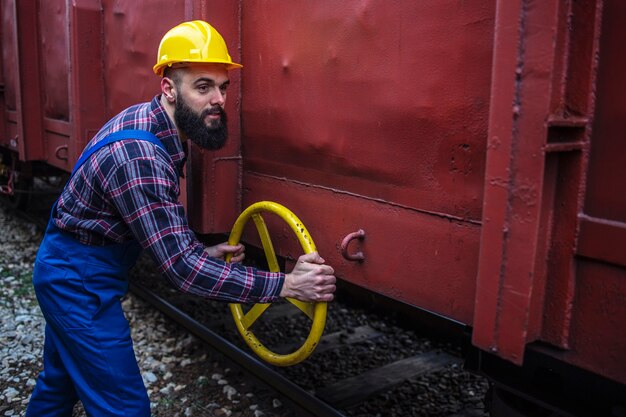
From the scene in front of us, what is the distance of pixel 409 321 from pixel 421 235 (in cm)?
313

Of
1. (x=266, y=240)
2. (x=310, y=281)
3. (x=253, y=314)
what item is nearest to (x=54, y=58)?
(x=266, y=240)

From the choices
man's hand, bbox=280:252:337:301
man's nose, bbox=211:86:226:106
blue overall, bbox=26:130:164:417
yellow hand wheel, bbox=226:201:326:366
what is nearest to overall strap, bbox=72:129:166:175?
blue overall, bbox=26:130:164:417

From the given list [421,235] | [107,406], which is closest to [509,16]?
[421,235]

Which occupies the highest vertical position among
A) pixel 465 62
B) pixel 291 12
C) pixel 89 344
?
pixel 291 12

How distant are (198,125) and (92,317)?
0.95 metres

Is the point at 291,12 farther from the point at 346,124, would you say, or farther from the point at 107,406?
the point at 107,406

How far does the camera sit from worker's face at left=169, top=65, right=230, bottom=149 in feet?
8.62

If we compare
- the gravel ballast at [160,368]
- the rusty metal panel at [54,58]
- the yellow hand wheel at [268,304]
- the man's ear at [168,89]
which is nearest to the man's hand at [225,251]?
the yellow hand wheel at [268,304]

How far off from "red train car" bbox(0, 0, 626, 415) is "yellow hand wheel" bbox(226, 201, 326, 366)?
4.1 inches

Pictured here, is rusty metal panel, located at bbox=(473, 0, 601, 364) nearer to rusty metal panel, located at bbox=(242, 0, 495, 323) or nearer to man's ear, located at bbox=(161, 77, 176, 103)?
rusty metal panel, located at bbox=(242, 0, 495, 323)

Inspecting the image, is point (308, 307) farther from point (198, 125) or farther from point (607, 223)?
point (607, 223)

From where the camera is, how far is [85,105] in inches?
185

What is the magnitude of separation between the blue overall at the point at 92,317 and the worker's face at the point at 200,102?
0.63ft

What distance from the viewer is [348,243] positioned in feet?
8.05
